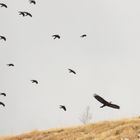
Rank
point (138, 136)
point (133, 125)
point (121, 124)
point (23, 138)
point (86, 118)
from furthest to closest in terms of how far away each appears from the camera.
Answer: point (86, 118)
point (23, 138)
point (121, 124)
point (133, 125)
point (138, 136)

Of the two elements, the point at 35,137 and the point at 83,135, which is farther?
the point at 35,137

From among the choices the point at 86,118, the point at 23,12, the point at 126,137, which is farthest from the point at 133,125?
the point at 86,118

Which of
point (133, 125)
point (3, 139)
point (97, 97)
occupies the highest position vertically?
point (3, 139)

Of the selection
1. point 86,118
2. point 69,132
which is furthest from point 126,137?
point 86,118

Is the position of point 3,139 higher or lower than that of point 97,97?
higher

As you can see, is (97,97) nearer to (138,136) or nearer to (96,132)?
(138,136)

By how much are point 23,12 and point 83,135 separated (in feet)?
41.3

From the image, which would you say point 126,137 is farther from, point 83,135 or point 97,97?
point 97,97

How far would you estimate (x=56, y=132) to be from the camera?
87.9ft

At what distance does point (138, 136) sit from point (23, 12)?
1605 cm

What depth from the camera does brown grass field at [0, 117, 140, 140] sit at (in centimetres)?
2128

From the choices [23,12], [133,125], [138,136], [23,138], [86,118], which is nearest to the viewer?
[138,136]

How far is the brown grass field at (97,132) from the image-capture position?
838 inches

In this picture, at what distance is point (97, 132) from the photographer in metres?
24.1
